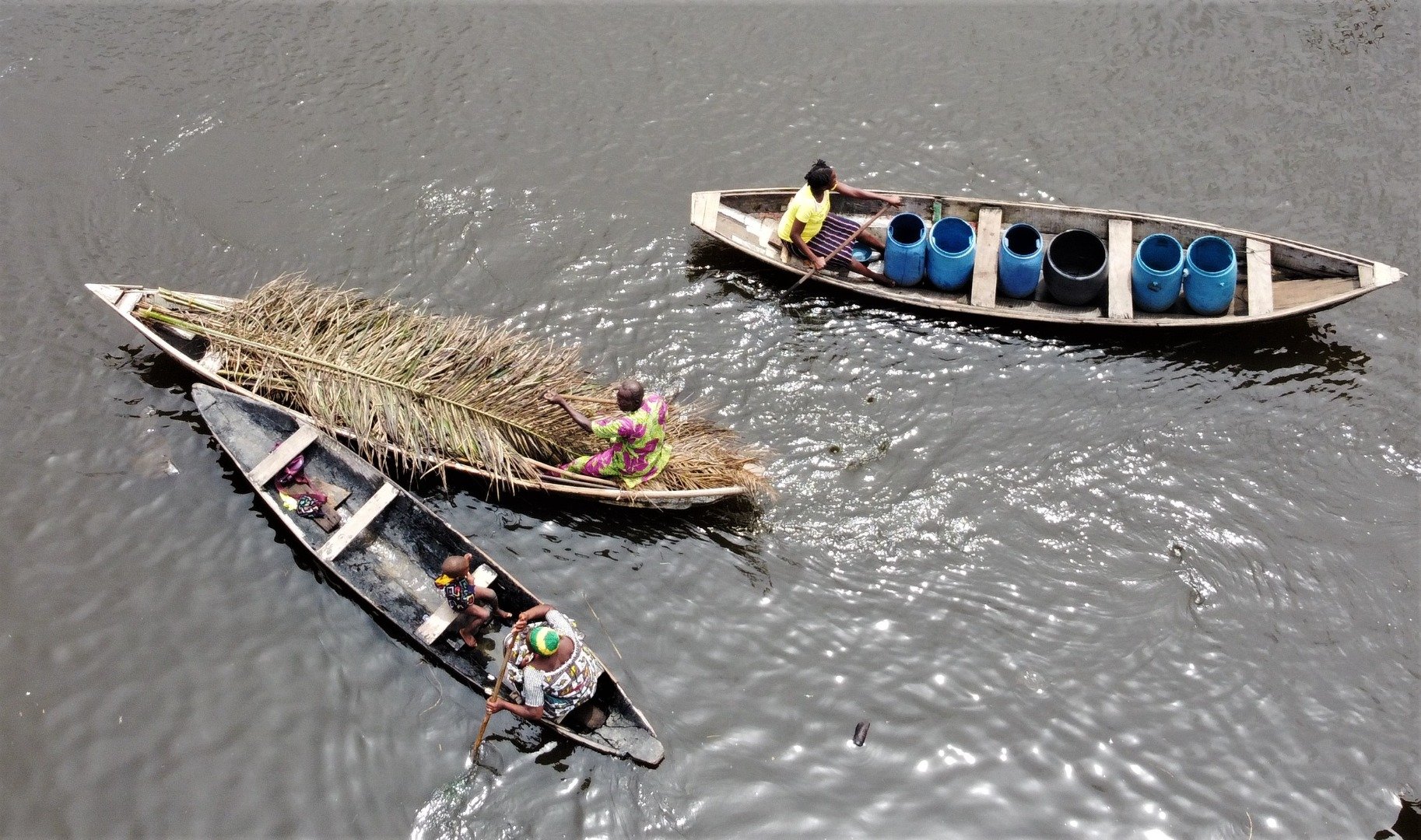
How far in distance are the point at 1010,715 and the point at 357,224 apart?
10823mm

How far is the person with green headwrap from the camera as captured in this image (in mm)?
7941

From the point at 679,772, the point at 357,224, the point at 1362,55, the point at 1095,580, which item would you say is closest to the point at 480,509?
the point at 679,772

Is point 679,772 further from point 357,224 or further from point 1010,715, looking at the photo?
point 357,224

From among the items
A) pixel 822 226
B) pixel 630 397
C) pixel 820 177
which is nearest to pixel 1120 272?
pixel 822 226

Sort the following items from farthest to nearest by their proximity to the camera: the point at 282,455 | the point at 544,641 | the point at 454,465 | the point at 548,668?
the point at 282,455 → the point at 454,465 → the point at 548,668 → the point at 544,641

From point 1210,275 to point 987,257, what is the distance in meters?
2.56

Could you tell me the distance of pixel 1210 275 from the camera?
10.7 metres

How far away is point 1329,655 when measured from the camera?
8.78 metres

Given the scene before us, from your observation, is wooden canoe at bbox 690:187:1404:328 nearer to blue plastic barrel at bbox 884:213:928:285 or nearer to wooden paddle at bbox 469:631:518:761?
blue plastic barrel at bbox 884:213:928:285

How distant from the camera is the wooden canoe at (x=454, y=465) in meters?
9.66

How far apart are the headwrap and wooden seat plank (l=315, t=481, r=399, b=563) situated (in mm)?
3025

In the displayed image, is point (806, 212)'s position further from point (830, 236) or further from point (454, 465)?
point (454, 465)

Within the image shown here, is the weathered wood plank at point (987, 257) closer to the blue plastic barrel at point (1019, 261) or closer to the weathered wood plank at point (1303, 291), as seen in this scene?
the blue plastic barrel at point (1019, 261)

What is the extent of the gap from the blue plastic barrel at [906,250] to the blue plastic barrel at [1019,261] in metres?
0.97
